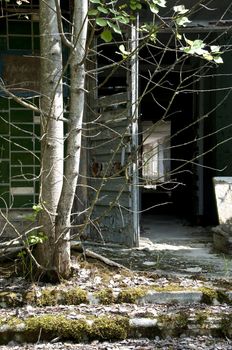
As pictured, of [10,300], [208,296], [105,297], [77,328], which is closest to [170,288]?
[208,296]

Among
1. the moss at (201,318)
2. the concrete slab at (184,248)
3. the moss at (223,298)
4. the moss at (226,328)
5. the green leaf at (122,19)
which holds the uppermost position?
the green leaf at (122,19)

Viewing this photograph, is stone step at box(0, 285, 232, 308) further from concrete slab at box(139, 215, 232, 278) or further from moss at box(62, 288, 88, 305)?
concrete slab at box(139, 215, 232, 278)

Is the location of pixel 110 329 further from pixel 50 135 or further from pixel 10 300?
pixel 50 135

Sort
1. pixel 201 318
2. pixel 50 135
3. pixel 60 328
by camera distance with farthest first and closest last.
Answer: pixel 50 135 → pixel 201 318 → pixel 60 328

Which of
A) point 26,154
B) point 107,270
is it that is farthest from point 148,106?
point 107,270

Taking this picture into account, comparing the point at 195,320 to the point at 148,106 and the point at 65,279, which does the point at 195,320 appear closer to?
the point at 65,279

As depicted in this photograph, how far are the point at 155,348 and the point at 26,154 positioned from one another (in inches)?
141

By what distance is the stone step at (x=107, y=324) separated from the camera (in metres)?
3.48

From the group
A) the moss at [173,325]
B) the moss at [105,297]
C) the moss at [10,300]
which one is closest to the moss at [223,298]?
the moss at [173,325]

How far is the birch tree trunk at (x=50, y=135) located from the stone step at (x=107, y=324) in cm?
52

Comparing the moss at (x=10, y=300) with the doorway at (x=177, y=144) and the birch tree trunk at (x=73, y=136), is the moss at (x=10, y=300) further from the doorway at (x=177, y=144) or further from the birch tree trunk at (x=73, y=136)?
the doorway at (x=177, y=144)

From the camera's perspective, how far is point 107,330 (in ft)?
11.5

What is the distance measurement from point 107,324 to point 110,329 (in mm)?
37

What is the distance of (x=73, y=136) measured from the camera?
396cm
